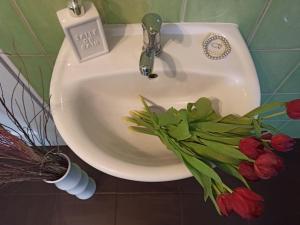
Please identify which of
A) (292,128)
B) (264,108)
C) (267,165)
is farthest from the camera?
(292,128)

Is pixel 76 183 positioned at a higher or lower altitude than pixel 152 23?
lower

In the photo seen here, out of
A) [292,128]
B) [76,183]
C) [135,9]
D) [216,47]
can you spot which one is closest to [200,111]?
[216,47]

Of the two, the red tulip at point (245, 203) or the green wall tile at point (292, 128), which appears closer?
the red tulip at point (245, 203)

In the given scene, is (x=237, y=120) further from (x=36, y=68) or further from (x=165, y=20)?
(x=36, y=68)

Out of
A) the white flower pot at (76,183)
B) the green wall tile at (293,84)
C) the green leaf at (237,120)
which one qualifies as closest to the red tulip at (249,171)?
the green leaf at (237,120)

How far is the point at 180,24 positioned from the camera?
2.09 feet

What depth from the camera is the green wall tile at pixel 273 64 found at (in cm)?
72

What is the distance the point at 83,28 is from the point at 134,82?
18cm

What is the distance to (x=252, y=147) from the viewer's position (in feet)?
1.41

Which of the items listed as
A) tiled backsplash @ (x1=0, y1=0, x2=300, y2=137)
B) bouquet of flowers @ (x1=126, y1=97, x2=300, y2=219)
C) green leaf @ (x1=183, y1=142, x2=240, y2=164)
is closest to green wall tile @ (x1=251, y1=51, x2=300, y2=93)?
tiled backsplash @ (x1=0, y1=0, x2=300, y2=137)

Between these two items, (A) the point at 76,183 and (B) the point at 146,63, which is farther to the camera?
(A) the point at 76,183

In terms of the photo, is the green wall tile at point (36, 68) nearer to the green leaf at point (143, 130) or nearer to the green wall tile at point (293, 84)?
the green leaf at point (143, 130)

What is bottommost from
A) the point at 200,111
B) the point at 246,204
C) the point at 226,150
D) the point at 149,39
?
the point at 246,204

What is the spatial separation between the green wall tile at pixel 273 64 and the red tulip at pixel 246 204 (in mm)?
434
